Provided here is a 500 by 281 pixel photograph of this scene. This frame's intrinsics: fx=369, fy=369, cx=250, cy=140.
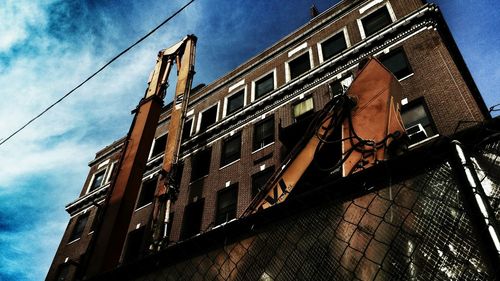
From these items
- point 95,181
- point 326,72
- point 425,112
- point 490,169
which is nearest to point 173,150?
point 326,72

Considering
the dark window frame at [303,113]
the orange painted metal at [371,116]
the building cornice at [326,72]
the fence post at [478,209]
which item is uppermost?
the building cornice at [326,72]

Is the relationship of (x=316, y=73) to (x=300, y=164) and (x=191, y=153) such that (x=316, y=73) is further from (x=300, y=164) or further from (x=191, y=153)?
(x=300, y=164)

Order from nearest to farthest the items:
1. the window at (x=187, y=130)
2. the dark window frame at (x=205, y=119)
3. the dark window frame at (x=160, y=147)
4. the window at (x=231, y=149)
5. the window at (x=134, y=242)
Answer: the window at (x=231, y=149), the window at (x=134, y=242), the dark window frame at (x=205, y=119), the window at (x=187, y=130), the dark window frame at (x=160, y=147)

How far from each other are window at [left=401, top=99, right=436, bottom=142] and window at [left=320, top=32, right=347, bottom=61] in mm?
6734

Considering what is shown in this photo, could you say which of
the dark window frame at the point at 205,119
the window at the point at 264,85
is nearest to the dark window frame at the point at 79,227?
the dark window frame at the point at 205,119

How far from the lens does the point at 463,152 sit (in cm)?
181

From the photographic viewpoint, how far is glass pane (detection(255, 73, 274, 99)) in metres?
23.5

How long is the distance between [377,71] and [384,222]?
21.6 feet

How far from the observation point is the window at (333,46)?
69.5 ft

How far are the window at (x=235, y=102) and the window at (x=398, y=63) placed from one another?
9615 mm

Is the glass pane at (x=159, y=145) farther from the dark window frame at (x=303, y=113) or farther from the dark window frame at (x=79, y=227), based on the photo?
the dark window frame at (x=303, y=113)

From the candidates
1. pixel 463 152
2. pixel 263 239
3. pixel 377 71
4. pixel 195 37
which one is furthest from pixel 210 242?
pixel 195 37

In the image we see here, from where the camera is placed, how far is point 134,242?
878 inches

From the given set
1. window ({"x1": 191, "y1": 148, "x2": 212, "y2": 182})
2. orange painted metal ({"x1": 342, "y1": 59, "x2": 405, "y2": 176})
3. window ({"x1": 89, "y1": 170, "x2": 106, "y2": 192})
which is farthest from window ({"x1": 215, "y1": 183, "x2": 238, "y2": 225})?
window ({"x1": 89, "y1": 170, "x2": 106, "y2": 192})
